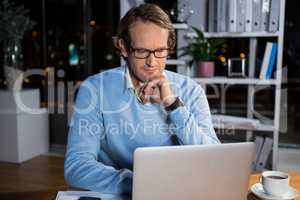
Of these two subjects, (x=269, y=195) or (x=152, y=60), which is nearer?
(x=269, y=195)

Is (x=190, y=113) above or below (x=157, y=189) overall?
above

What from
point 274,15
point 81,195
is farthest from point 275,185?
point 274,15

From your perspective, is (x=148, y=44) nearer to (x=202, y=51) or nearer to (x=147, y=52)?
(x=147, y=52)

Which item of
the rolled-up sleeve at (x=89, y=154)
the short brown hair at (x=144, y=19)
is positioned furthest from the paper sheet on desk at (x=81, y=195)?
the short brown hair at (x=144, y=19)

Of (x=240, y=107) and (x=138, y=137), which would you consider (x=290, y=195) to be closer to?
(x=138, y=137)

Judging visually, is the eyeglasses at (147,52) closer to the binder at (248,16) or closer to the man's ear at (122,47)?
the man's ear at (122,47)

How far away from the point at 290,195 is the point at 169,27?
0.72 metres

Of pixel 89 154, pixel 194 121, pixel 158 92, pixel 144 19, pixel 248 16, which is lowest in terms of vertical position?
pixel 89 154

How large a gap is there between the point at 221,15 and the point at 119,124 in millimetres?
1496

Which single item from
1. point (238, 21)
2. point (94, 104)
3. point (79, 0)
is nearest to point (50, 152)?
point (79, 0)

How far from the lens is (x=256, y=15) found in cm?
251

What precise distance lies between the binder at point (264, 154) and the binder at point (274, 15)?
83 centimetres

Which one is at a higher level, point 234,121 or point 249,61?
point 249,61

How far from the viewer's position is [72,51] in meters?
4.35
